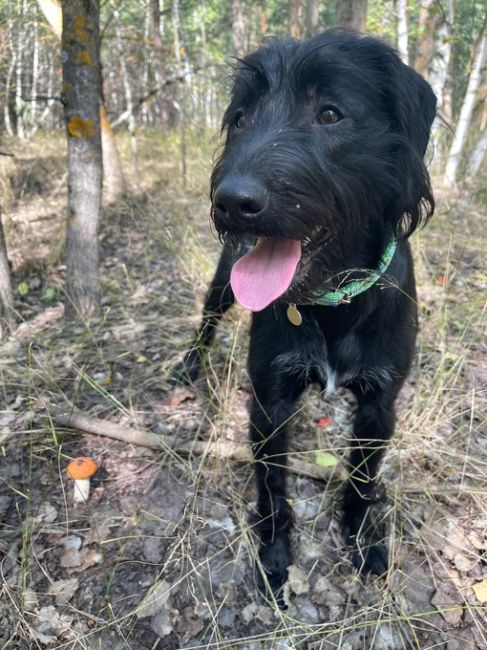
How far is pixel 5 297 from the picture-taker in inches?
130

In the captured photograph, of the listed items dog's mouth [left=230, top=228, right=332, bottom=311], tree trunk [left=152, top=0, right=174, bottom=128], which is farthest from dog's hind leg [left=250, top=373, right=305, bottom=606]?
tree trunk [left=152, top=0, right=174, bottom=128]

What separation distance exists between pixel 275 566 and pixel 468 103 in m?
6.20

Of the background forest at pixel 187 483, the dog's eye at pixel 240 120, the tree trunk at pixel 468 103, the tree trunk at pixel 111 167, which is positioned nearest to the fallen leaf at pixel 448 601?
the background forest at pixel 187 483

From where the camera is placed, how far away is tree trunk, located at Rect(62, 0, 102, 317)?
306 cm

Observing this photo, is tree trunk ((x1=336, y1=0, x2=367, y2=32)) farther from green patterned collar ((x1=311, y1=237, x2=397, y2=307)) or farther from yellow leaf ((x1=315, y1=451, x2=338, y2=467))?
yellow leaf ((x1=315, y1=451, x2=338, y2=467))

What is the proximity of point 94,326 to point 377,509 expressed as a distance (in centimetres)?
236

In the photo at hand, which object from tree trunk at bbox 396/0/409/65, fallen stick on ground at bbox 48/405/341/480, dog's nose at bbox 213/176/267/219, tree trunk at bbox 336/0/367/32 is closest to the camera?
dog's nose at bbox 213/176/267/219

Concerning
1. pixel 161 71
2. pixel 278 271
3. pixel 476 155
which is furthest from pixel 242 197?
pixel 161 71

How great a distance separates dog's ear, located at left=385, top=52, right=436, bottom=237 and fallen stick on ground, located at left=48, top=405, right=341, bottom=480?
1318 millimetres

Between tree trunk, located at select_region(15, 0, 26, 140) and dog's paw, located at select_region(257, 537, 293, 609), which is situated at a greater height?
tree trunk, located at select_region(15, 0, 26, 140)

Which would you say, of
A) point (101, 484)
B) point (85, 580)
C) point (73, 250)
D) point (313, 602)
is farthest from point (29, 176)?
point (313, 602)

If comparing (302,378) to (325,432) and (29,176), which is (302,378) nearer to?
(325,432)

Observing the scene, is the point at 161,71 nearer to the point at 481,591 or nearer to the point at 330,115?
the point at 330,115

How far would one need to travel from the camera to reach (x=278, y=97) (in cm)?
167
